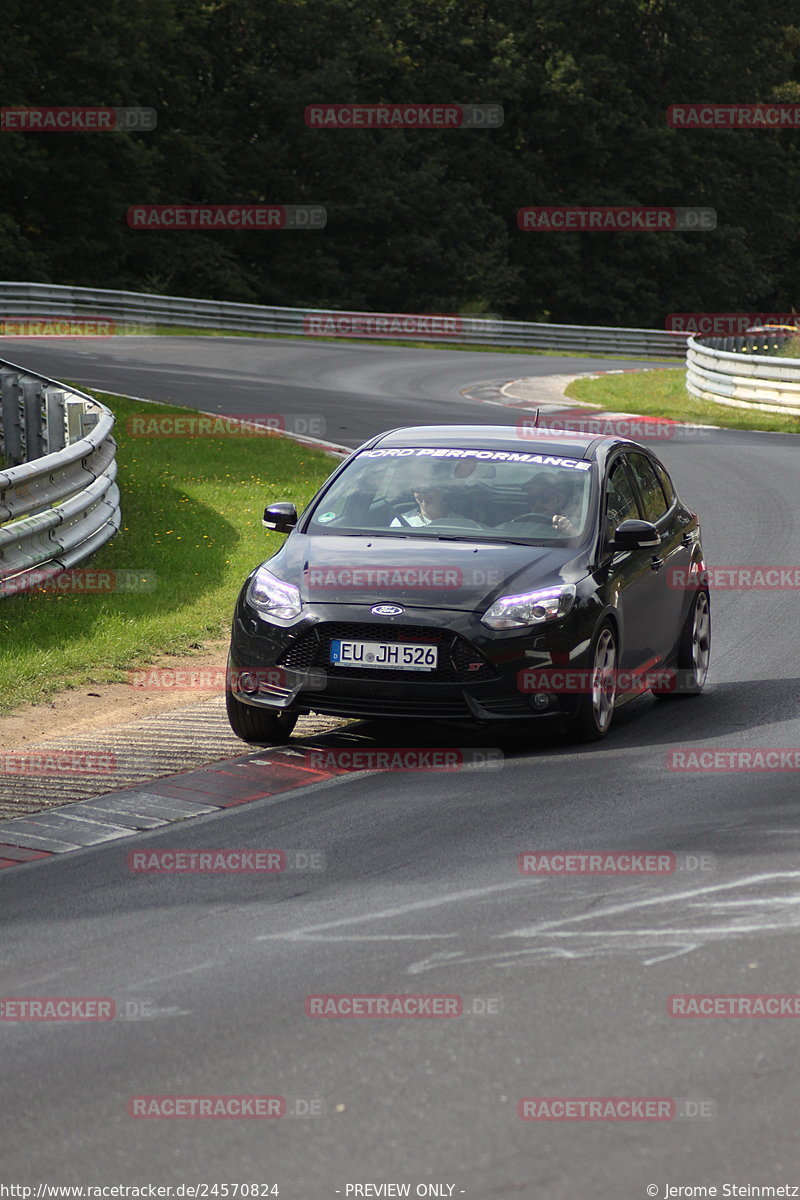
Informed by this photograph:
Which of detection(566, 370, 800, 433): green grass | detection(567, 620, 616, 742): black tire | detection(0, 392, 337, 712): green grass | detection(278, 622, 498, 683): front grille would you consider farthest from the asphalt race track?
detection(566, 370, 800, 433): green grass

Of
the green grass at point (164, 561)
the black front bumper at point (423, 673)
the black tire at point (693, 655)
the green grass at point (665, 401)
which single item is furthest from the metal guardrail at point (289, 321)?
the black front bumper at point (423, 673)

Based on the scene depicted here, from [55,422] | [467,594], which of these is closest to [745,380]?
[55,422]

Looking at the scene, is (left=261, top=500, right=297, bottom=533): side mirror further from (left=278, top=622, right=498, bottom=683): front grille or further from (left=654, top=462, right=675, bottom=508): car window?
(left=654, top=462, right=675, bottom=508): car window

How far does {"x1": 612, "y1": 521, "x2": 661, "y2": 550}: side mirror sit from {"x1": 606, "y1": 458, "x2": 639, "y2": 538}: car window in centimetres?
25

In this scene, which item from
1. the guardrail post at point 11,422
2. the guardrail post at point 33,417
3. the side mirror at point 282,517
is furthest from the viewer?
the guardrail post at point 11,422

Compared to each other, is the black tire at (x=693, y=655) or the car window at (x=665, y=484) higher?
the car window at (x=665, y=484)

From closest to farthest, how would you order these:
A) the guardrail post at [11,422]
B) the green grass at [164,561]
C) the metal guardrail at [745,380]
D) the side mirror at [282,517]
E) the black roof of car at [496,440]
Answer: the side mirror at [282,517] → the black roof of car at [496,440] → the green grass at [164,561] → the guardrail post at [11,422] → the metal guardrail at [745,380]

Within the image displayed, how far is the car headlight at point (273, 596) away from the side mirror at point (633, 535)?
6.09ft

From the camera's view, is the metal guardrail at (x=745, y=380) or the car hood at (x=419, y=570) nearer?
the car hood at (x=419, y=570)

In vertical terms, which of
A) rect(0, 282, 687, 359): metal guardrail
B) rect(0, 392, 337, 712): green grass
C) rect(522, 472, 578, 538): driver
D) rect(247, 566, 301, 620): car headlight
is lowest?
rect(0, 282, 687, 359): metal guardrail

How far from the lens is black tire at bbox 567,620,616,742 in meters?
8.88

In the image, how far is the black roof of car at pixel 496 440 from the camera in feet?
33.6

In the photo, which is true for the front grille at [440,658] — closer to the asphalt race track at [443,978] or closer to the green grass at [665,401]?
the asphalt race track at [443,978]

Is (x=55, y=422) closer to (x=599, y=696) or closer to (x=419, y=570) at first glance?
(x=419, y=570)
